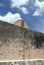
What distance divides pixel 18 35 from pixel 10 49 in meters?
0.86

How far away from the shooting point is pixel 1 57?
824 centimetres

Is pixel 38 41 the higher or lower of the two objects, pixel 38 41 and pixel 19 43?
the higher

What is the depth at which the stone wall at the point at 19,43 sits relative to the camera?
848cm

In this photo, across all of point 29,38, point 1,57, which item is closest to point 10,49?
point 1,57

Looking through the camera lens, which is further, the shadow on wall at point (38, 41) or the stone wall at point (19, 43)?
the shadow on wall at point (38, 41)

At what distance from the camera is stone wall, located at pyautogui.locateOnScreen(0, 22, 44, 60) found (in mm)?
8477

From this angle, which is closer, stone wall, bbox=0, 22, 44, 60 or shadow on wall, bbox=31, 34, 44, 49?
stone wall, bbox=0, 22, 44, 60

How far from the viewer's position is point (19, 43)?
9.49m

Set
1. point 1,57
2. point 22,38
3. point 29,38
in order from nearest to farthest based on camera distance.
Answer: point 1,57
point 22,38
point 29,38

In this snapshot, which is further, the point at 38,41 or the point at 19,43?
the point at 38,41

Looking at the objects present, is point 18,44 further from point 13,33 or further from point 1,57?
point 1,57

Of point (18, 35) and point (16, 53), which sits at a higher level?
point (18, 35)

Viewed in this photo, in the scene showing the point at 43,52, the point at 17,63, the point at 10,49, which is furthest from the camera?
the point at 43,52

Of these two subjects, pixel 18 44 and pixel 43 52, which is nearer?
pixel 18 44
